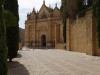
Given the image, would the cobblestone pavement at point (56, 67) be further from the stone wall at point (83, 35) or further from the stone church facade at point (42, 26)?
the stone church facade at point (42, 26)

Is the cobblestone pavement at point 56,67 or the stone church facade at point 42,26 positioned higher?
the stone church facade at point 42,26

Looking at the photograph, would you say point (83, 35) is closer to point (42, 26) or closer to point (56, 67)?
point (56, 67)

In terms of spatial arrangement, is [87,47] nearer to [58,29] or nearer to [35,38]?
[58,29]

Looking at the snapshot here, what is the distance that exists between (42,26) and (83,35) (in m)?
36.3

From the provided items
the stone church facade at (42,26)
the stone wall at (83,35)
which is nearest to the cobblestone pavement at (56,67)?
the stone wall at (83,35)

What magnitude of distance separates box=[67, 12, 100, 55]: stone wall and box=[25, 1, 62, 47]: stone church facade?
83.9 ft

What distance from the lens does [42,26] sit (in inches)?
2470

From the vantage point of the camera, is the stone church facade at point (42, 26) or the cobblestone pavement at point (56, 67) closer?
the cobblestone pavement at point (56, 67)

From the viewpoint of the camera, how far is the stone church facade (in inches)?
2361

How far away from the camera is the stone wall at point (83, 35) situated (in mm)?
22266

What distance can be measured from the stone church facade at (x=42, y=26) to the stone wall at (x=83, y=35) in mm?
25586

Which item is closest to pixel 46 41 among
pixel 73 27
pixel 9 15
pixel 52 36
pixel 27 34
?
pixel 52 36

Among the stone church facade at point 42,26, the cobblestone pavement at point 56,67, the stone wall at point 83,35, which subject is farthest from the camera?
the stone church facade at point 42,26

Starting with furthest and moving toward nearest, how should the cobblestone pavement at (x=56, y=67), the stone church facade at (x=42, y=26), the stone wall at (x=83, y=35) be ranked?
1. the stone church facade at (x=42, y=26)
2. the stone wall at (x=83, y=35)
3. the cobblestone pavement at (x=56, y=67)
